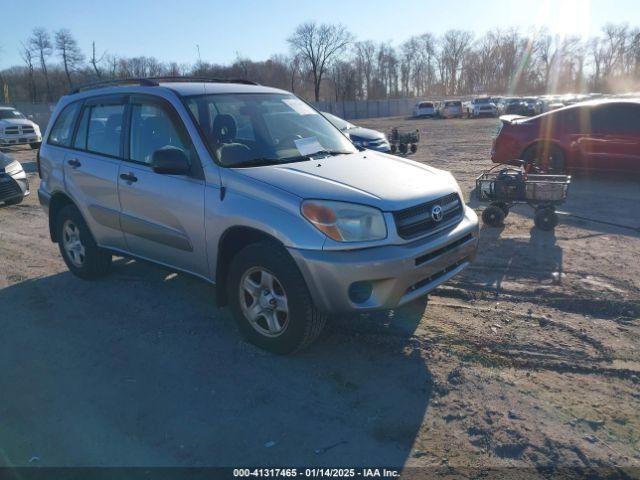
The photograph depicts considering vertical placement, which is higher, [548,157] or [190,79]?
[190,79]

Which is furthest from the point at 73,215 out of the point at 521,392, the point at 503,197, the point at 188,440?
the point at 503,197

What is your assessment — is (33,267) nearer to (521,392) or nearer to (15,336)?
(15,336)

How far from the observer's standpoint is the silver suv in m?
3.30

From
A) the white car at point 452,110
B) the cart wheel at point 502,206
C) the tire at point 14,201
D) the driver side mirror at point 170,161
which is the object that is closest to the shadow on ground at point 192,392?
the driver side mirror at point 170,161

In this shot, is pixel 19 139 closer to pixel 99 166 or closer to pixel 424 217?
pixel 99 166

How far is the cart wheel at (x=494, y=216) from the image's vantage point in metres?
6.78

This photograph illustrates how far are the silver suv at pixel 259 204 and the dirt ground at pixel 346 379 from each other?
0.48m

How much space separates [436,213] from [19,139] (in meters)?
21.4

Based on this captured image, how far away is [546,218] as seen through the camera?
6523 millimetres

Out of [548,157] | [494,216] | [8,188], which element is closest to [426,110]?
[548,157]

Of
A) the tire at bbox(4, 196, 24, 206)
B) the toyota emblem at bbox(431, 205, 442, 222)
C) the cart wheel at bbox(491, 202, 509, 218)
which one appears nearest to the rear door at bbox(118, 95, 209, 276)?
the toyota emblem at bbox(431, 205, 442, 222)

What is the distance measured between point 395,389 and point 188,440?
132 cm

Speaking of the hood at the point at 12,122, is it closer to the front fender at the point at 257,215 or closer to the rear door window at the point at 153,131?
the rear door window at the point at 153,131

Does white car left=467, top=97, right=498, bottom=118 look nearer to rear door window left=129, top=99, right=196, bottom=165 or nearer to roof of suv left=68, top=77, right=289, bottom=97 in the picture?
roof of suv left=68, top=77, right=289, bottom=97
